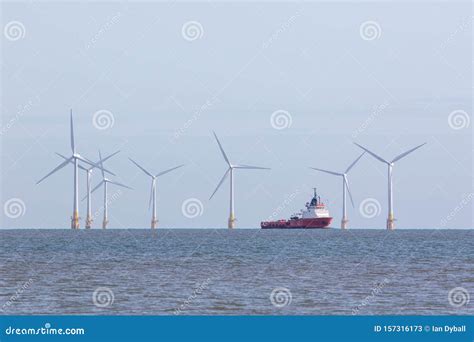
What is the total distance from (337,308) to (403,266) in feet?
113

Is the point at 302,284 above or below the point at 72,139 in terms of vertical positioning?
below

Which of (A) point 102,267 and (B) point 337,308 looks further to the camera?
(A) point 102,267

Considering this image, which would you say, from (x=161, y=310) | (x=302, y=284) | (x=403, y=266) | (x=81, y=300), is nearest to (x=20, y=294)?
(x=81, y=300)

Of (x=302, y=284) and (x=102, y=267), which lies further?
(x=102, y=267)

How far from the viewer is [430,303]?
4600 centimetres

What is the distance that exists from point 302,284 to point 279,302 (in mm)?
10091

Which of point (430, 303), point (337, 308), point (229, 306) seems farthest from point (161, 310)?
point (430, 303)

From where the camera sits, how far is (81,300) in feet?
151

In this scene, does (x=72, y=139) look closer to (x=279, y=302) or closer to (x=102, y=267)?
(x=102, y=267)

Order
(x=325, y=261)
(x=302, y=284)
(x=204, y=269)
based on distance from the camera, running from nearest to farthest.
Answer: (x=302, y=284), (x=204, y=269), (x=325, y=261)

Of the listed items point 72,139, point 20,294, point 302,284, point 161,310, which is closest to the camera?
point 161,310
